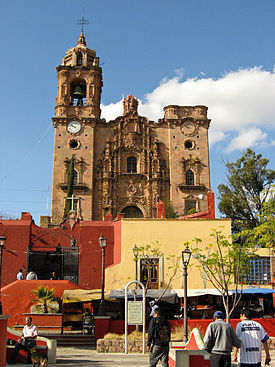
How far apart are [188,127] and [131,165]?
662 centimetres

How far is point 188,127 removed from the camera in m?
43.3

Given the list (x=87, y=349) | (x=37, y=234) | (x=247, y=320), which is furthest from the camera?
(x=37, y=234)

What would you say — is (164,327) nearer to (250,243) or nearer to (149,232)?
(250,243)

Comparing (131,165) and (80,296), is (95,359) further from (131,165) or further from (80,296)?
(131,165)

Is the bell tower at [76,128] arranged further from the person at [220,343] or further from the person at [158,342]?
the person at [220,343]

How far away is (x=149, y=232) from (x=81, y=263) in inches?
170

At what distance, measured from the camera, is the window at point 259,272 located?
2494 centimetres

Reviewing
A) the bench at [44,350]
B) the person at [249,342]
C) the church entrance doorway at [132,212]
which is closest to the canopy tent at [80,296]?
the bench at [44,350]

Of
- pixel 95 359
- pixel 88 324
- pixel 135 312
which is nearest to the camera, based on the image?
pixel 95 359

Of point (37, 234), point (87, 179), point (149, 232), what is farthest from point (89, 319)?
point (87, 179)

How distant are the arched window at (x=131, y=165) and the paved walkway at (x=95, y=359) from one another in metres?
28.7

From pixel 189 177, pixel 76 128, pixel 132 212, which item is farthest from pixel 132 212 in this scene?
pixel 76 128

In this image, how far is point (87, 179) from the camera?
136 feet

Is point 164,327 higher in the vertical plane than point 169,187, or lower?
lower
